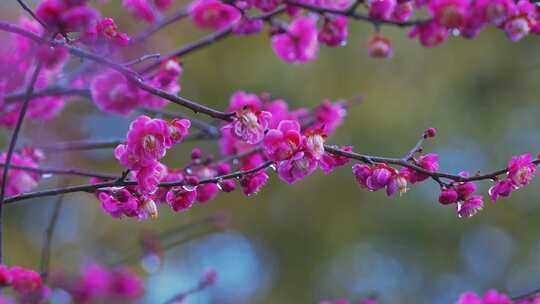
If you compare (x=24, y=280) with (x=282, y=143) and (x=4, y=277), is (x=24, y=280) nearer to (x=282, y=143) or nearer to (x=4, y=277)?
(x=4, y=277)

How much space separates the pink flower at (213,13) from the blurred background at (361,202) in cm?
253

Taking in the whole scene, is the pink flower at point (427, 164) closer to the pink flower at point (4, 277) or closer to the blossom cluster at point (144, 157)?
the blossom cluster at point (144, 157)

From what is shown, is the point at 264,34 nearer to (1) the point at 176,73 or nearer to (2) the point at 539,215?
(2) the point at 539,215

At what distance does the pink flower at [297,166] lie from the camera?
3.74 ft

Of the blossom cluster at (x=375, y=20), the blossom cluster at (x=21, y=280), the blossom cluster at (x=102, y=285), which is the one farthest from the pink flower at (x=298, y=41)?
the blossom cluster at (x=102, y=285)

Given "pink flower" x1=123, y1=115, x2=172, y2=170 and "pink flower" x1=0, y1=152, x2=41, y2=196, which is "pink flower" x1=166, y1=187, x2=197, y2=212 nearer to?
"pink flower" x1=123, y1=115, x2=172, y2=170

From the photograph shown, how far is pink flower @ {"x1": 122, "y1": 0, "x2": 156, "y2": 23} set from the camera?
1907 millimetres

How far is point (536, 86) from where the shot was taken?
502 centimetres

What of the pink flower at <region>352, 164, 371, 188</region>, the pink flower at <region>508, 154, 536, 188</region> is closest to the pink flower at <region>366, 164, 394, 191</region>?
the pink flower at <region>352, 164, 371, 188</region>

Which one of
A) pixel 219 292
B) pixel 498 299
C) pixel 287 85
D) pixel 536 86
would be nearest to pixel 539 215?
pixel 536 86

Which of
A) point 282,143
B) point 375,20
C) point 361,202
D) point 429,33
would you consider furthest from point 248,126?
point 361,202

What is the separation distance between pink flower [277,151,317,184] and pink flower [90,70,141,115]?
1.37 feet

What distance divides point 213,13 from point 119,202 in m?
0.74

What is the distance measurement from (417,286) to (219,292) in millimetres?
1431
